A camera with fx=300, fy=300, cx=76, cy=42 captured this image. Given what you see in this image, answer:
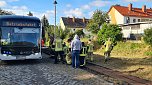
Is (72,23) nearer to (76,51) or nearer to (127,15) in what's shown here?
(127,15)

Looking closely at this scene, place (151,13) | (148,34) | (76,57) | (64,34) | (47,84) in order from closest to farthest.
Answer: (47,84) → (76,57) → (148,34) → (64,34) → (151,13)

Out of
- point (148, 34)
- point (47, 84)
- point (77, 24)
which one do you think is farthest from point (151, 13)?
point (47, 84)

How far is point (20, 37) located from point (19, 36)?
86mm

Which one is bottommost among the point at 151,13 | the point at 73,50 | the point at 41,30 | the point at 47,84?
the point at 47,84

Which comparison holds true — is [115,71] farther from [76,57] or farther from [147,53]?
[147,53]

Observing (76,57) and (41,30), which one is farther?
(41,30)

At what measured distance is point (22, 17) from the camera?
62.8 ft

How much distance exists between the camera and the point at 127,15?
8419 cm

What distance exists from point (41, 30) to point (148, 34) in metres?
10.2

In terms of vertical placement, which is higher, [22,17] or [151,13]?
[151,13]

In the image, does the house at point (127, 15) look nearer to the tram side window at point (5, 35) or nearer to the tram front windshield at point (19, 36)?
the tram front windshield at point (19, 36)

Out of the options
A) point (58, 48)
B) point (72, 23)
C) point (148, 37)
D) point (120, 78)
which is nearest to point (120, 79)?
point (120, 78)

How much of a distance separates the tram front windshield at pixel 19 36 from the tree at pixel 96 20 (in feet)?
158

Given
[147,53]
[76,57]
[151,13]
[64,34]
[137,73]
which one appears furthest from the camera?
[151,13]
